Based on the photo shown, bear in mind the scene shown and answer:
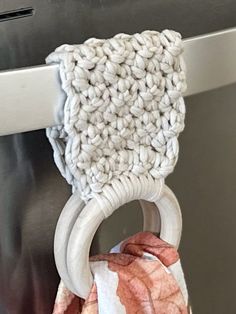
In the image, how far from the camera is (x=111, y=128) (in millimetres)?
476

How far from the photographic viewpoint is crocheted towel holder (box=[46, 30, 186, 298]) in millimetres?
452

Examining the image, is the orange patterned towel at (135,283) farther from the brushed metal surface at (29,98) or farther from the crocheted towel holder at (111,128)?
the brushed metal surface at (29,98)

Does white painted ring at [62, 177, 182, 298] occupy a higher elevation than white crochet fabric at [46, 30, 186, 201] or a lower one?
lower

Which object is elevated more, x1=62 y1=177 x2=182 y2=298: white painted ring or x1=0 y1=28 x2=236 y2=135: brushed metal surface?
x1=0 y1=28 x2=236 y2=135: brushed metal surface

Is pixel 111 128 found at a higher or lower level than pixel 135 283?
higher

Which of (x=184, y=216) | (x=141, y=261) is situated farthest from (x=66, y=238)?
(x=184, y=216)

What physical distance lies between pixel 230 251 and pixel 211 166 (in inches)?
4.2

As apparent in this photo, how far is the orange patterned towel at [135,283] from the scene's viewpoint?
0.52 m

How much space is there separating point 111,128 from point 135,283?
121 mm

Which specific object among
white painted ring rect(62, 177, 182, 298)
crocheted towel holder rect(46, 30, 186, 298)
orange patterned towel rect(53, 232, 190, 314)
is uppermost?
crocheted towel holder rect(46, 30, 186, 298)

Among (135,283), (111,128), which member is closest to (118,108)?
(111,128)

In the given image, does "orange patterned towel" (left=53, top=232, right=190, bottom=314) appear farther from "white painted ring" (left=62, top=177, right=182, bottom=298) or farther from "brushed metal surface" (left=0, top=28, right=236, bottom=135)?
"brushed metal surface" (left=0, top=28, right=236, bottom=135)

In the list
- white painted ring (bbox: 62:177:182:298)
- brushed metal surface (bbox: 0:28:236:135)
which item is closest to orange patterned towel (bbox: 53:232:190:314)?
white painted ring (bbox: 62:177:182:298)

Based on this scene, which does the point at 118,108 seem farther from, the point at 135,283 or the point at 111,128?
the point at 135,283
